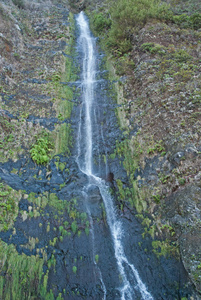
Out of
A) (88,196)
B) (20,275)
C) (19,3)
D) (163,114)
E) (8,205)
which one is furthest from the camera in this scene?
(19,3)

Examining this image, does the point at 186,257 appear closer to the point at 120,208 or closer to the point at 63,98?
the point at 120,208

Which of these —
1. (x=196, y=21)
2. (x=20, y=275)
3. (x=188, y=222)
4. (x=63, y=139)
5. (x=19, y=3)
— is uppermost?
(x=19, y=3)

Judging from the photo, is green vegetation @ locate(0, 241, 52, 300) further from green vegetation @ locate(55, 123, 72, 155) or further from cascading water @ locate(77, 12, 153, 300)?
green vegetation @ locate(55, 123, 72, 155)

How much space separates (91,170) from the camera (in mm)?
12148

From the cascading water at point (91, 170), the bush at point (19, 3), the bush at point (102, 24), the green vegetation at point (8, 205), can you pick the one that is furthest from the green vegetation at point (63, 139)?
the bush at point (19, 3)

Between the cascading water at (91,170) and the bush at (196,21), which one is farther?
the bush at (196,21)

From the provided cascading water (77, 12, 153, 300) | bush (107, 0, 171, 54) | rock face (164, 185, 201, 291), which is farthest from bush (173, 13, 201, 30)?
rock face (164, 185, 201, 291)

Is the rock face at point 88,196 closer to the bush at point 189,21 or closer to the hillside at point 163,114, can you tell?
the hillside at point 163,114

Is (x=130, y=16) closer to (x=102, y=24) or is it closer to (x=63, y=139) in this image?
(x=102, y=24)

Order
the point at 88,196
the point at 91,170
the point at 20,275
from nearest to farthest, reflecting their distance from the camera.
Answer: the point at 20,275
the point at 88,196
the point at 91,170

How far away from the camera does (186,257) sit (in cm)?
720

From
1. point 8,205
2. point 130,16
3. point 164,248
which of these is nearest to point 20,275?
point 8,205

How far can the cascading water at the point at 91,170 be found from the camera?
7.69 metres

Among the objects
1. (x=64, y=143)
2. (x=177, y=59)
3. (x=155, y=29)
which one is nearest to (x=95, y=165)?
(x=64, y=143)
